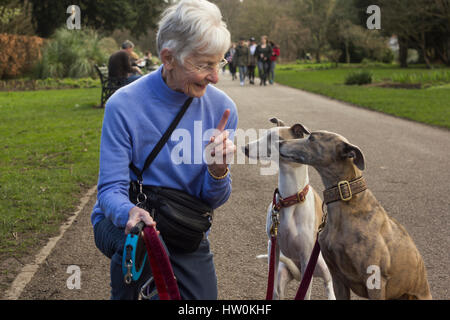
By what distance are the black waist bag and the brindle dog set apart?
772mm

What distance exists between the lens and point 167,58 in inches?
103

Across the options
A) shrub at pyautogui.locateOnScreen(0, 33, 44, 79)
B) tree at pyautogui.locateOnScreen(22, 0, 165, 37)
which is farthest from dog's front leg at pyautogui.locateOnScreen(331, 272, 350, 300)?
tree at pyautogui.locateOnScreen(22, 0, 165, 37)

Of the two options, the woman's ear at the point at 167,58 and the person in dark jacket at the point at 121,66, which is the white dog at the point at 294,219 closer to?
the woman's ear at the point at 167,58

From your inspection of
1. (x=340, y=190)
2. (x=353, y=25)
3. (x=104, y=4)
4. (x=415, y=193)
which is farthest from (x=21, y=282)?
(x=353, y=25)

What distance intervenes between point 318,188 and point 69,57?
1027 inches

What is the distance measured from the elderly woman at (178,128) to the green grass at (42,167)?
Answer: 8.24ft

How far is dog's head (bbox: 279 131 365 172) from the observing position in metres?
2.87

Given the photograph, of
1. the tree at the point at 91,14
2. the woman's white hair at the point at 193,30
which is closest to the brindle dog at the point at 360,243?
the woman's white hair at the point at 193,30

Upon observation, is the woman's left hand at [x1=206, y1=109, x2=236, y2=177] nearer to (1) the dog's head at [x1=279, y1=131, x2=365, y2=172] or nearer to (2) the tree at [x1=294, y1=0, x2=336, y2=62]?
(1) the dog's head at [x1=279, y1=131, x2=365, y2=172]

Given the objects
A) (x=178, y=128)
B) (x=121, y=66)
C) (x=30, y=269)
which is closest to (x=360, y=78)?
(x=121, y=66)

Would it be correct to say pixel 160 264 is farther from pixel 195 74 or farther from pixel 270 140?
pixel 270 140

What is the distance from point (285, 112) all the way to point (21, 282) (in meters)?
11.4

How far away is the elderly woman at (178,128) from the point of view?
2490mm

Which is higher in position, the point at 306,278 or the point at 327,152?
the point at 327,152
